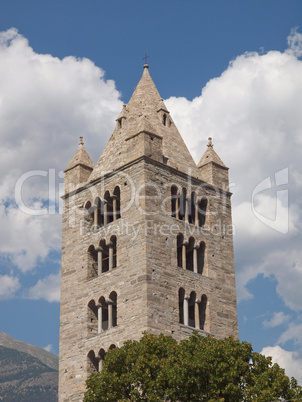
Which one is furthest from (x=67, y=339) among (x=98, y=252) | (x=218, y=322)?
(x=218, y=322)

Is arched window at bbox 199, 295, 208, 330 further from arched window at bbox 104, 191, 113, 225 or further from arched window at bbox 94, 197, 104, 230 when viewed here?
arched window at bbox 94, 197, 104, 230

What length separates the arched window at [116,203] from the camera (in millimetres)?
51000

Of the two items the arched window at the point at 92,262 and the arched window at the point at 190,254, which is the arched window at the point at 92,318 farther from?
the arched window at the point at 190,254

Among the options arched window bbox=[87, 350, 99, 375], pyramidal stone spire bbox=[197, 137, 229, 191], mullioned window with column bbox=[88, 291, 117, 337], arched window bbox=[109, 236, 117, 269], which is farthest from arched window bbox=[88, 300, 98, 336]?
pyramidal stone spire bbox=[197, 137, 229, 191]

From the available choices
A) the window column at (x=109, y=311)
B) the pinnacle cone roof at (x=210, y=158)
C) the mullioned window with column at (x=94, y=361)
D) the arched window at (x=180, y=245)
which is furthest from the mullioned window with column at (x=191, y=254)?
the mullioned window with column at (x=94, y=361)

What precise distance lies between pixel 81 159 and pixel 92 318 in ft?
38.4

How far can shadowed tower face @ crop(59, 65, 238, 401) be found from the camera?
47.3m

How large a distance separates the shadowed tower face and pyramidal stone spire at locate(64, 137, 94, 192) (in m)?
0.07

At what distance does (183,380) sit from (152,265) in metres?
11.8

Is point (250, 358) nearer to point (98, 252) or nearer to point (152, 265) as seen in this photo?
point (152, 265)

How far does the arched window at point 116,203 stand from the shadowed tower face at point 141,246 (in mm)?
62

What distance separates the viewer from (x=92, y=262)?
51375 mm

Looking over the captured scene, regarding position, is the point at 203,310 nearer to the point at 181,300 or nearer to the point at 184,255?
the point at 181,300

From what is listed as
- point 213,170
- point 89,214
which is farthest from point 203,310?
point 213,170
